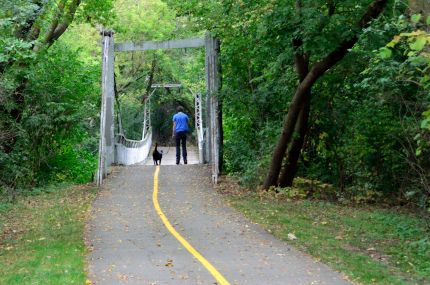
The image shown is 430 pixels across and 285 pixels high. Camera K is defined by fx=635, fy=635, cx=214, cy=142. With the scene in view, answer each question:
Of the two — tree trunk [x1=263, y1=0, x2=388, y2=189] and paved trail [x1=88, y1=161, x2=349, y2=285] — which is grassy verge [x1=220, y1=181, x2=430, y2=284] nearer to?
paved trail [x1=88, y1=161, x2=349, y2=285]

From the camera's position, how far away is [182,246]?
33.5 feet

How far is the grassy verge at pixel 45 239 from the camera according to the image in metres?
8.27

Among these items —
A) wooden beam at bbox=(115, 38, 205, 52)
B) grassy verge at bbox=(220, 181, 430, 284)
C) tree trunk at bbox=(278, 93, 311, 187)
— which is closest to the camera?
grassy verge at bbox=(220, 181, 430, 284)

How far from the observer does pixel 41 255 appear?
31.4 ft

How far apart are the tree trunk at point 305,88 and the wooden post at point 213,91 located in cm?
191

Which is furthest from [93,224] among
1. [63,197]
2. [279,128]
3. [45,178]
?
[45,178]

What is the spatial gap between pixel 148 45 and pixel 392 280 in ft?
51.7

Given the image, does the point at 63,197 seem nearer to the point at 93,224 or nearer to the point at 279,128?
the point at 93,224

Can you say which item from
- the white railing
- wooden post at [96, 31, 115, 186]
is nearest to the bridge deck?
the white railing

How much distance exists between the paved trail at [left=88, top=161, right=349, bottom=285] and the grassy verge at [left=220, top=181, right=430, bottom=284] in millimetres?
397

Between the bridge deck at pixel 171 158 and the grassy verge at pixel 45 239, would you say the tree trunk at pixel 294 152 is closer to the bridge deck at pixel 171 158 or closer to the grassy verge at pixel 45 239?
the grassy verge at pixel 45 239

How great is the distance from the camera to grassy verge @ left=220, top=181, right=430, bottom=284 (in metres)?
8.56

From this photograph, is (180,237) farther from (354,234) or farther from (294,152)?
(294,152)

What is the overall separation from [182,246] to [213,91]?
957 cm
